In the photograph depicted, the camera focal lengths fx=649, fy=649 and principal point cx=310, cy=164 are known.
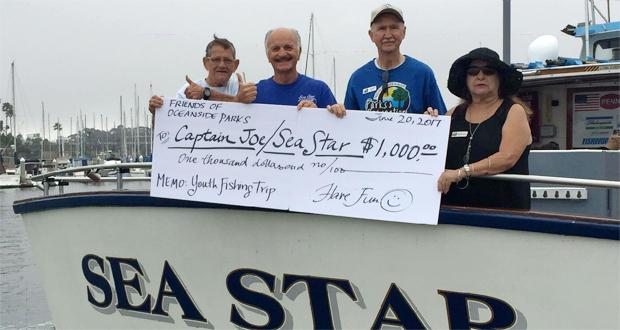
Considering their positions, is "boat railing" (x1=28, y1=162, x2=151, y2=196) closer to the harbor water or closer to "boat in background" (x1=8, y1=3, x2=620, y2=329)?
"boat in background" (x1=8, y1=3, x2=620, y2=329)

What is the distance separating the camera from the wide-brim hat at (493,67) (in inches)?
132

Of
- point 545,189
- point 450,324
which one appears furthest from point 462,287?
point 545,189

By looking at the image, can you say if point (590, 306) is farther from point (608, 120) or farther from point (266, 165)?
point (608, 120)

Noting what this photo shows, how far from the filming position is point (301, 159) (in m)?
3.45

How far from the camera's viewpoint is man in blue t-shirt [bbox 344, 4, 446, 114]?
3701 millimetres

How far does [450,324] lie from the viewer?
3326 mm

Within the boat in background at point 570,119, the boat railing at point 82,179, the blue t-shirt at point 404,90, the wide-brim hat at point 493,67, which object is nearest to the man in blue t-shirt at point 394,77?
the blue t-shirt at point 404,90

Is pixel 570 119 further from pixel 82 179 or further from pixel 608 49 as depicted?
pixel 82 179

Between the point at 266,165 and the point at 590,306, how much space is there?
5.75 ft

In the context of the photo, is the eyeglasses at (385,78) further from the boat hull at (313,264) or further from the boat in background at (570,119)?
the boat in background at (570,119)

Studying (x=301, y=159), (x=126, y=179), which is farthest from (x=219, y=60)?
(x=126, y=179)

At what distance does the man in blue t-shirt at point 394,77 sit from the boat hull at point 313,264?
0.77 m

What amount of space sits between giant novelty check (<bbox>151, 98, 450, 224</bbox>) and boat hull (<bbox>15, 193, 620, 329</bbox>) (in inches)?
5.5

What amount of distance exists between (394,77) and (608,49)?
5.91 m
